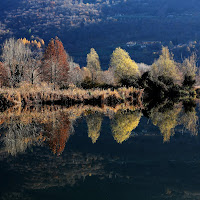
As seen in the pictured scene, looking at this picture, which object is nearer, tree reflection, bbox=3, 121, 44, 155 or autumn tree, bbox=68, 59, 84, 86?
tree reflection, bbox=3, 121, 44, 155

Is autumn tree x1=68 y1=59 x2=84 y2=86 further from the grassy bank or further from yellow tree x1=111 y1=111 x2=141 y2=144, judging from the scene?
yellow tree x1=111 y1=111 x2=141 y2=144

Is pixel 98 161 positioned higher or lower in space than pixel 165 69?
lower

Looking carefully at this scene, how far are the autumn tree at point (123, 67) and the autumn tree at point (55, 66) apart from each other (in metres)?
7.09

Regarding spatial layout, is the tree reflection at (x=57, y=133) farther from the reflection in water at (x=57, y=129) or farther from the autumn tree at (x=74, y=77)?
the autumn tree at (x=74, y=77)

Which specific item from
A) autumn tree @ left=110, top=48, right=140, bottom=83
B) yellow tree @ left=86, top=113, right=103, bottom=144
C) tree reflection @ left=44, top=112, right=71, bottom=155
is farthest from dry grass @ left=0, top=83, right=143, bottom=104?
tree reflection @ left=44, top=112, right=71, bottom=155

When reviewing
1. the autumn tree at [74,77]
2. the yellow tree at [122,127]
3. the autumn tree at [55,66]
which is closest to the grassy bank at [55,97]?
the autumn tree at [55,66]

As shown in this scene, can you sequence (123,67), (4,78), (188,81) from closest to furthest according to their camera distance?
(4,78) < (123,67) < (188,81)

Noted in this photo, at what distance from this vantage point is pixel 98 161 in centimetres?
1000

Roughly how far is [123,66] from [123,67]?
0.43 ft

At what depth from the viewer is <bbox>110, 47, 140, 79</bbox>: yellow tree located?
38562 millimetres

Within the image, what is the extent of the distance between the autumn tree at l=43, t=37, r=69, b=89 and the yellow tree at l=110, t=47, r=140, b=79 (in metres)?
7.08

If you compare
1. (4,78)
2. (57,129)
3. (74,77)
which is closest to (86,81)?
(4,78)

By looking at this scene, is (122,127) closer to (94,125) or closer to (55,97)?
(94,125)

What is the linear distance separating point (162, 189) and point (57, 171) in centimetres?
295
